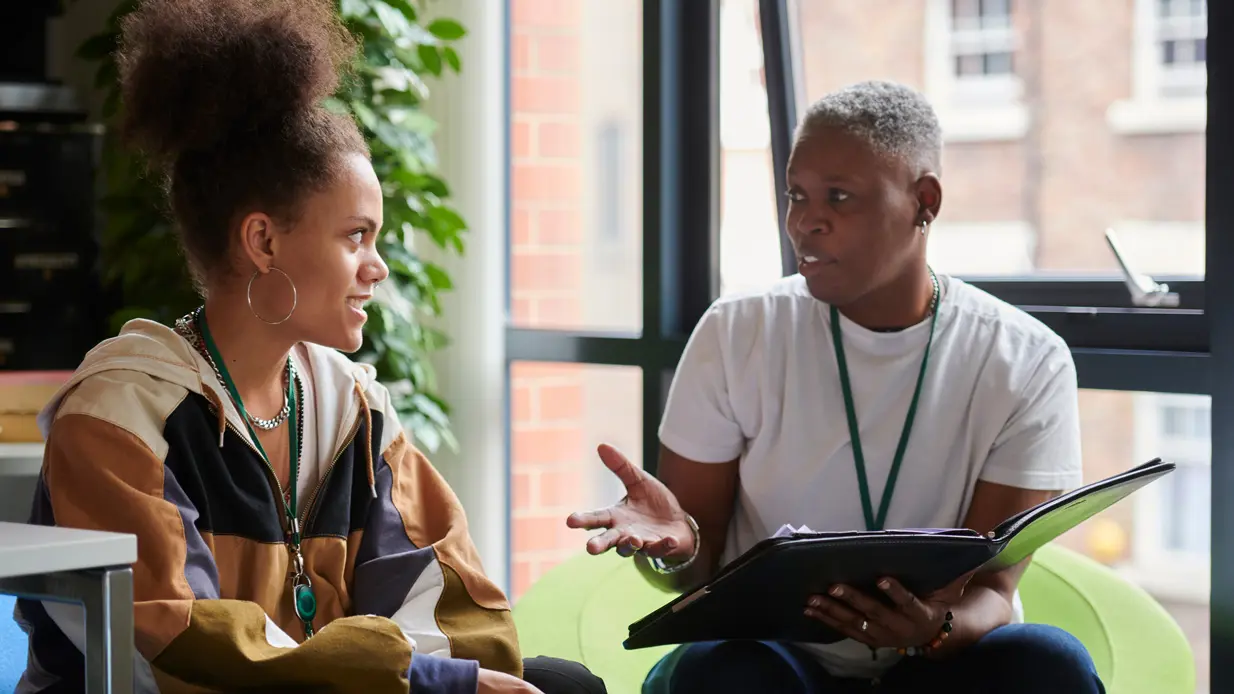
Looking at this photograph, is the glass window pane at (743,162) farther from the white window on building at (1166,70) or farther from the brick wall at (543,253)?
the white window on building at (1166,70)

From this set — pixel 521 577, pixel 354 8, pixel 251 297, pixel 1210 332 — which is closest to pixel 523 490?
pixel 521 577

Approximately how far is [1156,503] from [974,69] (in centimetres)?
106

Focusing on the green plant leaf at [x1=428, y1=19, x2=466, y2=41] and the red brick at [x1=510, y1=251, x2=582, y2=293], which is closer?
the green plant leaf at [x1=428, y1=19, x2=466, y2=41]

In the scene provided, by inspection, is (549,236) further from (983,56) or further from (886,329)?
(886,329)

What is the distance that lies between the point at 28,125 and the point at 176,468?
207cm

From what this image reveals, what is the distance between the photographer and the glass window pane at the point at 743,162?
321 centimetres

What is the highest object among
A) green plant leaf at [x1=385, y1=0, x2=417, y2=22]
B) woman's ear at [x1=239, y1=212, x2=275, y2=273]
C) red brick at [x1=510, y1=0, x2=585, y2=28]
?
red brick at [x1=510, y1=0, x2=585, y2=28]

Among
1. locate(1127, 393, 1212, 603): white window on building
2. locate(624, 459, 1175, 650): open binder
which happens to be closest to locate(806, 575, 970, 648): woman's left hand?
locate(624, 459, 1175, 650): open binder

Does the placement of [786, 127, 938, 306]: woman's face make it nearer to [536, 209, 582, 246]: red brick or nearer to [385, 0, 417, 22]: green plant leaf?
[385, 0, 417, 22]: green plant leaf

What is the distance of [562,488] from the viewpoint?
150 inches

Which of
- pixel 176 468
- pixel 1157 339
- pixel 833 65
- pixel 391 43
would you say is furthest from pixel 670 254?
pixel 176 468

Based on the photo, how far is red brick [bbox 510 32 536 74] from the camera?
3.64 meters

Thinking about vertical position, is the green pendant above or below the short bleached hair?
below

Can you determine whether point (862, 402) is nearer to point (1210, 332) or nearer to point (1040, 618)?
point (1040, 618)
